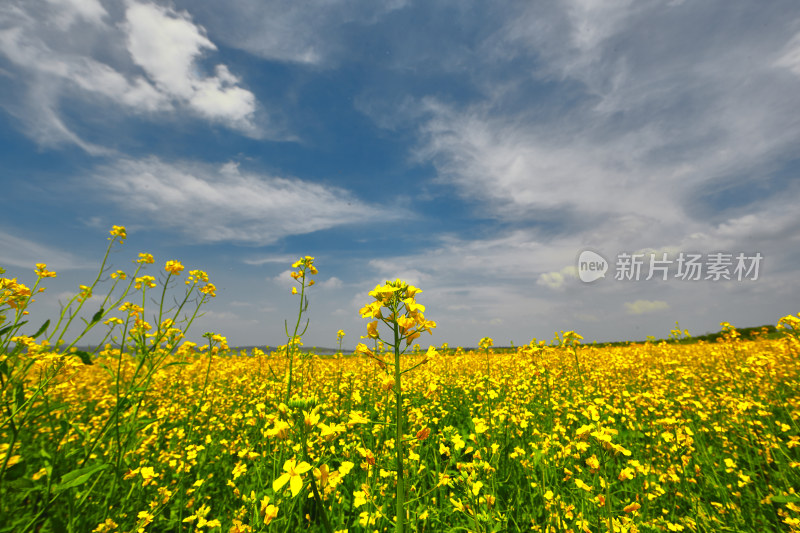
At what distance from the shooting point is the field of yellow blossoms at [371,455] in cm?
196

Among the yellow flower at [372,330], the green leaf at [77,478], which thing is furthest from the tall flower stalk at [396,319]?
the green leaf at [77,478]

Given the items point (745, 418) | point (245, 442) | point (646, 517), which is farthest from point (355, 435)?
point (745, 418)

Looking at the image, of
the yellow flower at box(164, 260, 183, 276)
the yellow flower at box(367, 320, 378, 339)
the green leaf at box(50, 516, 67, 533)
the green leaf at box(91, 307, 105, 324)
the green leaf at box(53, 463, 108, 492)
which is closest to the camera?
the yellow flower at box(367, 320, 378, 339)

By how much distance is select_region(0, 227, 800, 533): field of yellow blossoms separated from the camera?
1.96 meters

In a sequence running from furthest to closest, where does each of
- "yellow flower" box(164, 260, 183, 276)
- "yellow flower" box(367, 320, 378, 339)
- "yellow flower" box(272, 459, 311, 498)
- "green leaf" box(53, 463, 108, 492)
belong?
"yellow flower" box(164, 260, 183, 276) < "green leaf" box(53, 463, 108, 492) < "yellow flower" box(367, 320, 378, 339) < "yellow flower" box(272, 459, 311, 498)

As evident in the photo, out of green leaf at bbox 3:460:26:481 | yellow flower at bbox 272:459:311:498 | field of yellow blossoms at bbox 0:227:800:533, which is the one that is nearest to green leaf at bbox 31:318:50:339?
field of yellow blossoms at bbox 0:227:800:533

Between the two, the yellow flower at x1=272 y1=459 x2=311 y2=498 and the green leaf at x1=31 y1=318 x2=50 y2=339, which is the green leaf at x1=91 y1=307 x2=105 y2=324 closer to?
the green leaf at x1=31 y1=318 x2=50 y2=339

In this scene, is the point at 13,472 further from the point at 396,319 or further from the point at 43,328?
the point at 396,319

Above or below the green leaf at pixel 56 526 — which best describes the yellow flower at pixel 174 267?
above

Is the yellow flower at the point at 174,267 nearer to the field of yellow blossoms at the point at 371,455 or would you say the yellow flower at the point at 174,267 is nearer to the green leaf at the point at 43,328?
the field of yellow blossoms at the point at 371,455

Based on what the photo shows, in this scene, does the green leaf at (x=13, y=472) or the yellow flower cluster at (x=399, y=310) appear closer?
the yellow flower cluster at (x=399, y=310)

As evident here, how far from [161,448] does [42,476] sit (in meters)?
2.30

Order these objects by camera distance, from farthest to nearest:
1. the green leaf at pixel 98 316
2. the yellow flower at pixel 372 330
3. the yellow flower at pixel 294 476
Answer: the green leaf at pixel 98 316 < the yellow flower at pixel 372 330 < the yellow flower at pixel 294 476

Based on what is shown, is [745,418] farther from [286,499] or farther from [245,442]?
[245,442]
